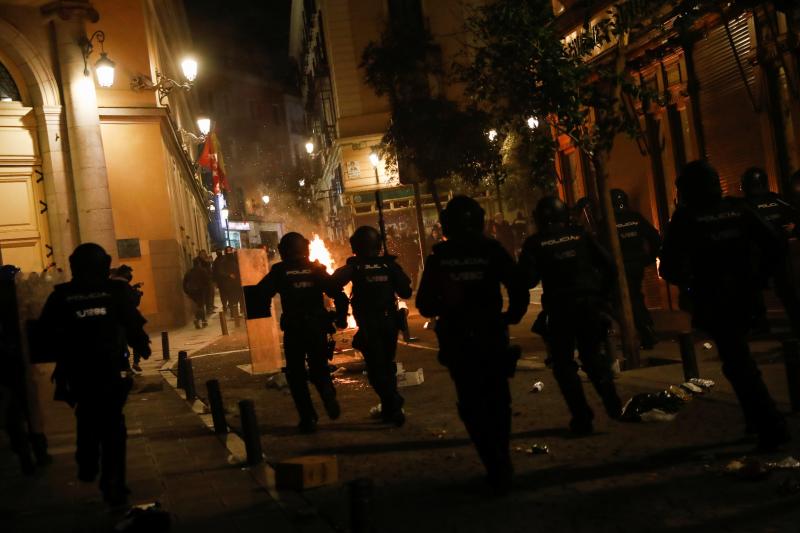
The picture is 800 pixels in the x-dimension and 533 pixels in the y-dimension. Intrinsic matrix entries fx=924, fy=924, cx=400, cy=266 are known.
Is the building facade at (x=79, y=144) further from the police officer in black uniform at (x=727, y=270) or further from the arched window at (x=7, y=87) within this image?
the police officer in black uniform at (x=727, y=270)

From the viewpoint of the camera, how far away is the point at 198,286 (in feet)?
79.4

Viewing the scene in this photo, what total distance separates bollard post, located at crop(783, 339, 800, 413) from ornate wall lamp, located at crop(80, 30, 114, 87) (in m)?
16.5

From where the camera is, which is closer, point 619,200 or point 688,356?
point 688,356

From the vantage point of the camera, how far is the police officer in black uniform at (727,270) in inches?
232

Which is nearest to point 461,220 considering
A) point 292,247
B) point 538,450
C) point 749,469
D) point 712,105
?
point 538,450

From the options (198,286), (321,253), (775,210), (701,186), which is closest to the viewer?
(701,186)

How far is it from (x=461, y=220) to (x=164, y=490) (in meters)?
3.06

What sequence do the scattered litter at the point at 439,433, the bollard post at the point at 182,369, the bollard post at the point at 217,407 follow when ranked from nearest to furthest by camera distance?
the scattered litter at the point at 439,433
the bollard post at the point at 217,407
the bollard post at the point at 182,369

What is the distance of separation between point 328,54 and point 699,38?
32.5 meters

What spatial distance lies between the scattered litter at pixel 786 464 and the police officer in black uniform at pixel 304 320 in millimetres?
4421

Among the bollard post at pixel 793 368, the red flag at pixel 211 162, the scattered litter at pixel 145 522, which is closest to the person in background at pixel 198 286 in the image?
the red flag at pixel 211 162

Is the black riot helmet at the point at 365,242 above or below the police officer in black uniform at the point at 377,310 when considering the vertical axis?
above

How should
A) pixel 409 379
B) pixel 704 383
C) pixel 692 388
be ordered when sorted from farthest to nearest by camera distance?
pixel 409 379 → pixel 704 383 → pixel 692 388

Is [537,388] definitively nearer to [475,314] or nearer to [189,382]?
[475,314]
